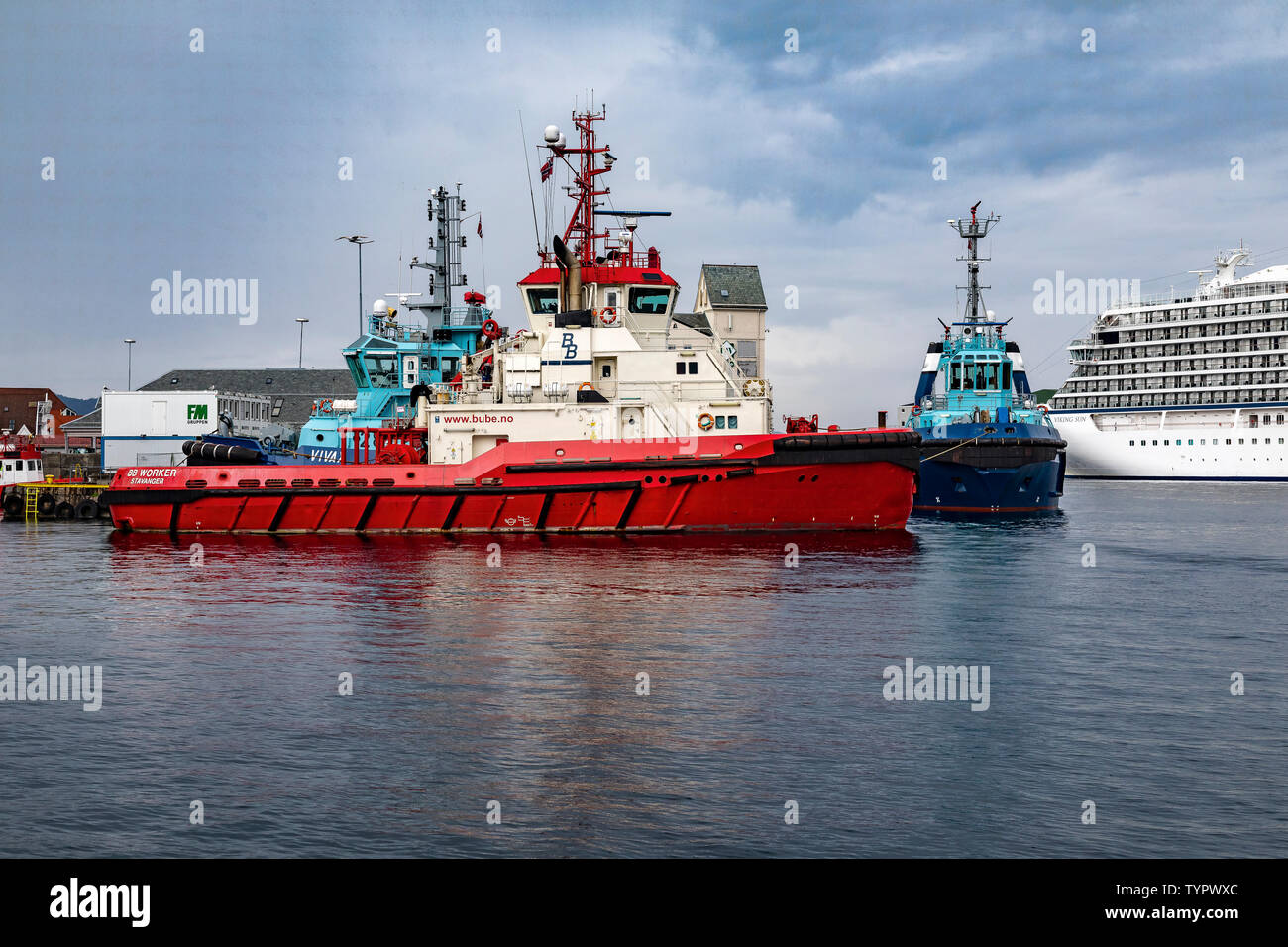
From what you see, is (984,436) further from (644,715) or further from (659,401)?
(644,715)

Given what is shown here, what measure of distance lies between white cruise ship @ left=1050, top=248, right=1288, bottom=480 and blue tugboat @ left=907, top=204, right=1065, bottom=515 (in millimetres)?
36413

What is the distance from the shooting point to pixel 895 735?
12.2 metres

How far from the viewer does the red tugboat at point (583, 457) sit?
32.4 metres

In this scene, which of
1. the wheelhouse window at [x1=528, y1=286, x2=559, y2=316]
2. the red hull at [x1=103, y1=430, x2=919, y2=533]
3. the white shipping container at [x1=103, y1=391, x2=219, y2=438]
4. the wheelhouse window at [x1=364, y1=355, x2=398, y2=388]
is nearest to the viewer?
the red hull at [x1=103, y1=430, x2=919, y2=533]

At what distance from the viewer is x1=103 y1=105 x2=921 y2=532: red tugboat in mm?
32438

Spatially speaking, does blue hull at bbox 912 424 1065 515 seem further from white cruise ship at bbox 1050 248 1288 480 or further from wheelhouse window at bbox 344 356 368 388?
white cruise ship at bbox 1050 248 1288 480

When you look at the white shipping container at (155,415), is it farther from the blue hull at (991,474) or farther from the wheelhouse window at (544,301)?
the blue hull at (991,474)

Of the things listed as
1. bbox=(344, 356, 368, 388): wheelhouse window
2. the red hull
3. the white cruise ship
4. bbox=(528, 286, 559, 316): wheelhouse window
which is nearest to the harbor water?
the red hull

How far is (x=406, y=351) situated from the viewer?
4909 cm

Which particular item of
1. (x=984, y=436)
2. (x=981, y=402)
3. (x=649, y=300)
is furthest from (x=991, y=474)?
(x=649, y=300)

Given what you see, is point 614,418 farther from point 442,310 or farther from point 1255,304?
point 1255,304

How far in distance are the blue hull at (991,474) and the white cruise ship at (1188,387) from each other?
44.2 meters

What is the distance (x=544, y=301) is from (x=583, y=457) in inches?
251

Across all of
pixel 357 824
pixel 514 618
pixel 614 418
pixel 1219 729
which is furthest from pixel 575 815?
pixel 614 418
